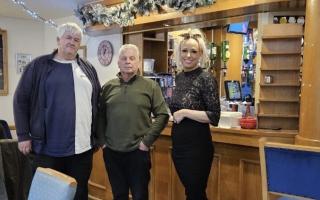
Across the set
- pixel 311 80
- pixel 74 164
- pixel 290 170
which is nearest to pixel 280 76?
pixel 311 80

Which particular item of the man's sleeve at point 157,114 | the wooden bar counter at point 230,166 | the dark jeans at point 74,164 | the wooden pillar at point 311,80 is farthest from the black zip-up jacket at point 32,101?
the wooden pillar at point 311,80

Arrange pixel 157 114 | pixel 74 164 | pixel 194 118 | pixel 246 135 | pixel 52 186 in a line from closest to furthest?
pixel 52 186
pixel 194 118
pixel 74 164
pixel 157 114
pixel 246 135

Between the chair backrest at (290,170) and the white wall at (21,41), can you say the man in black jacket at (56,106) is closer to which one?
the chair backrest at (290,170)

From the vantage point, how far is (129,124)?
7.09 ft

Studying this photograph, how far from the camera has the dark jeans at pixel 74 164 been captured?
6.81 feet

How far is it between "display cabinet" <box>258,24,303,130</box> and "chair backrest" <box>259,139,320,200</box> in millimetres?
873

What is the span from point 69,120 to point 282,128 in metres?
1.39

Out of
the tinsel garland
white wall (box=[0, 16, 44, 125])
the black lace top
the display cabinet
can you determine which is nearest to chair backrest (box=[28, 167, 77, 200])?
the black lace top

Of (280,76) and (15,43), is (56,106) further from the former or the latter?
(15,43)

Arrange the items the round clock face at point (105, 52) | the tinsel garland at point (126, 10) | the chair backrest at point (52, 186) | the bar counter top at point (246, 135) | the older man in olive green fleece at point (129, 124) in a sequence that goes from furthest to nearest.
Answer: the round clock face at point (105, 52) < the tinsel garland at point (126, 10) < the bar counter top at point (246, 135) < the older man in olive green fleece at point (129, 124) < the chair backrest at point (52, 186)

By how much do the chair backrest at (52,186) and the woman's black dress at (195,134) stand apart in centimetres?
89

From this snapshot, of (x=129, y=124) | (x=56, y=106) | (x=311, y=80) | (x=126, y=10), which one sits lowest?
(x=129, y=124)

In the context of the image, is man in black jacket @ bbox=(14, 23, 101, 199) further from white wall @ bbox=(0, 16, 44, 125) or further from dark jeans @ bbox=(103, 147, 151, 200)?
white wall @ bbox=(0, 16, 44, 125)

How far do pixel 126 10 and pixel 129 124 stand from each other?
1.43m
